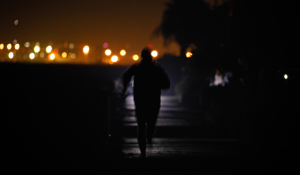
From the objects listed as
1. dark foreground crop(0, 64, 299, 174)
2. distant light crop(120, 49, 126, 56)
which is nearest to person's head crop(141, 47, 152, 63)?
dark foreground crop(0, 64, 299, 174)

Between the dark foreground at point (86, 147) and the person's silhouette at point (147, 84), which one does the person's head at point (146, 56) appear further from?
the dark foreground at point (86, 147)

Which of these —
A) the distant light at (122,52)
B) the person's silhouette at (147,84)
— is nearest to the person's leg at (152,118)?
the person's silhouette at (147,84)

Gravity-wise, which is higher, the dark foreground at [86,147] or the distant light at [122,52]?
the distant light at [122,52]

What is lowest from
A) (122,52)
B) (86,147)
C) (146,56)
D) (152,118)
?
(86,147)

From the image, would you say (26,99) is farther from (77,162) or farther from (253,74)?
(253,74)

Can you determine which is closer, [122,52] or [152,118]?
[152,118]

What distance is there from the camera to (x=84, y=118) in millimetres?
8781

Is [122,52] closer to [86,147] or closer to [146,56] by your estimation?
[86,147]

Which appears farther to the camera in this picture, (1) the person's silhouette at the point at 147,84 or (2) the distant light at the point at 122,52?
(2) the distant light at the point at 122,52

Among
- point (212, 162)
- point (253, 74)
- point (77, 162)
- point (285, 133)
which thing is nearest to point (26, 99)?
point (77, 162)

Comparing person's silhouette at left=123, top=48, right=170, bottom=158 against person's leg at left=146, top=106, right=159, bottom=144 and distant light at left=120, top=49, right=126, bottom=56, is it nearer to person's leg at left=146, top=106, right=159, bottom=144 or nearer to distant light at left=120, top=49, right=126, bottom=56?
person's leg at left=146, top=106, right=159, bottom=144

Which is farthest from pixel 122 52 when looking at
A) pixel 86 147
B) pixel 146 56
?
pixel 146 56

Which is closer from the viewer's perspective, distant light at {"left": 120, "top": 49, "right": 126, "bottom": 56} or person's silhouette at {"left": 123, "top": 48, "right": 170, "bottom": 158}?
person's silhouette at {"left": 123, "top": 48, "right": 170, "bottom": 158}

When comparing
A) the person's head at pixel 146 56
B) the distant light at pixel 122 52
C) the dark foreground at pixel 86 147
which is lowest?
the dark foreground at pixel 86 147
